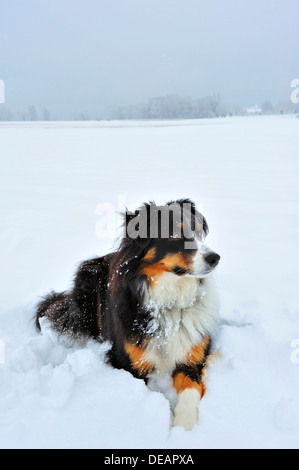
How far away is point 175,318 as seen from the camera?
12.3 ft

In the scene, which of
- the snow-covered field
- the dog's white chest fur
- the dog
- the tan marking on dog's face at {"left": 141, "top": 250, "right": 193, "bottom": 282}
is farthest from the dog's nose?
the snow-covered field

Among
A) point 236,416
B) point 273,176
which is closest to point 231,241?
point 236,416

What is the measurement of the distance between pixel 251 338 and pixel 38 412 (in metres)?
2.10

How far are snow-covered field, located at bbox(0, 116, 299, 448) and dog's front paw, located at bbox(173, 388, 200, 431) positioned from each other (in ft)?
0.22

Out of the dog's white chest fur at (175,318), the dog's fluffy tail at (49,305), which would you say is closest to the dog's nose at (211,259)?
the dog's white chest fur at (175,318)

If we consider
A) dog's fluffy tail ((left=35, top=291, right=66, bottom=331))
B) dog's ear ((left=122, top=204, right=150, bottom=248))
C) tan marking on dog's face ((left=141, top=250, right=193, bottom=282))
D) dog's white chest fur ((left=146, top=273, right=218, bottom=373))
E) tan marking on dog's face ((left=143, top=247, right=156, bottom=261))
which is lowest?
dog's fluffy tail ((left=35, top=291, right=66, bottom=331))

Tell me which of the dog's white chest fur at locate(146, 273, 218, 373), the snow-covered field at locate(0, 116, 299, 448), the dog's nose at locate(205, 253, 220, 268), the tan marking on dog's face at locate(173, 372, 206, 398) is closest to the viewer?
the snow-covered field at locate(0, 116, 299, 448)

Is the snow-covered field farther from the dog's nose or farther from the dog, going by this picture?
the dog's nose

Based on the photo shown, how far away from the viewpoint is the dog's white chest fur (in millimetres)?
3635

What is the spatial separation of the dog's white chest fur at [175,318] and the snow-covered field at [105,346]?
1.05 ft

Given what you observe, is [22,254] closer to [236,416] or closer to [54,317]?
[54,317]

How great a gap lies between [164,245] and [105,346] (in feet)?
4.03

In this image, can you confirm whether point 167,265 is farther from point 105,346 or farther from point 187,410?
point 187,410

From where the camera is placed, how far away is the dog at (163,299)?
359 centimetres
